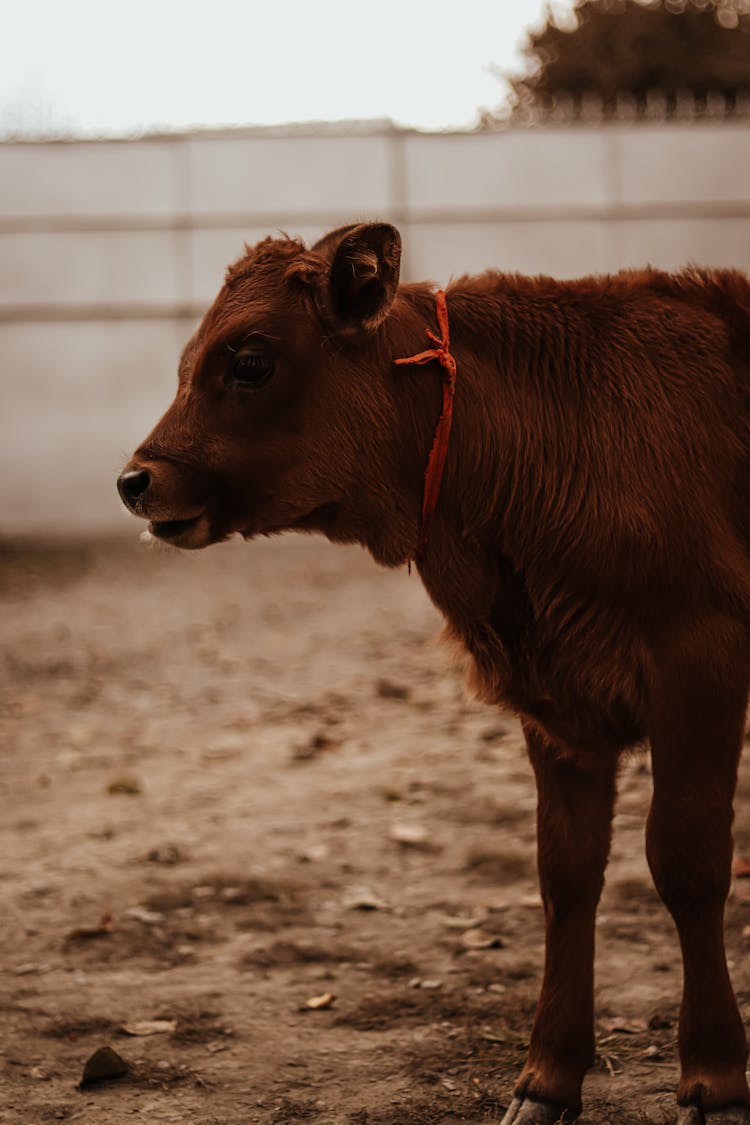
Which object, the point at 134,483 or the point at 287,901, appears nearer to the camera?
the point at 134,483

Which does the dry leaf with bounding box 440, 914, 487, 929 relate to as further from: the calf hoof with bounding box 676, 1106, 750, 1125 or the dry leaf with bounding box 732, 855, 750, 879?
the calf hoof with bounding box 676, 1106, 750, 1125

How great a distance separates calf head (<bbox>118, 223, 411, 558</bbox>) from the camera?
2971mm

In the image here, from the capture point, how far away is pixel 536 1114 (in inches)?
122

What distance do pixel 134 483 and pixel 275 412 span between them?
0.35m

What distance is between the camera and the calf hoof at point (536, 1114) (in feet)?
10.1

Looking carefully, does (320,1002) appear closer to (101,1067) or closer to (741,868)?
(101,1067)

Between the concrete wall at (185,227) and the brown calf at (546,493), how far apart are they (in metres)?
11.0

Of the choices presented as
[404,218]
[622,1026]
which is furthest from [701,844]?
[404,218]

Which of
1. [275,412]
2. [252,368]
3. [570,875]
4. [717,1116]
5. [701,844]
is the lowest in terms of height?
[717,1116]

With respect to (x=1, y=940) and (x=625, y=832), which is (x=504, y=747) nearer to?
(x=625, y=832)

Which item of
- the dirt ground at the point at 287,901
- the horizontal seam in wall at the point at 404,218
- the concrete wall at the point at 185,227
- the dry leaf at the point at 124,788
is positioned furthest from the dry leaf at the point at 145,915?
the horizontal seam in wall at the point at 404,218

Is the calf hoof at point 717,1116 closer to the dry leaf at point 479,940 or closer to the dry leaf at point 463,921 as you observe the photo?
the dry leaf at point 479,940

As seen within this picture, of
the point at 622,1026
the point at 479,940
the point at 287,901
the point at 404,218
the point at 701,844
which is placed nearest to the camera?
the point at 701,844

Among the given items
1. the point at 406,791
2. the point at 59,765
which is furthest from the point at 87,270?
the point at 406,791
